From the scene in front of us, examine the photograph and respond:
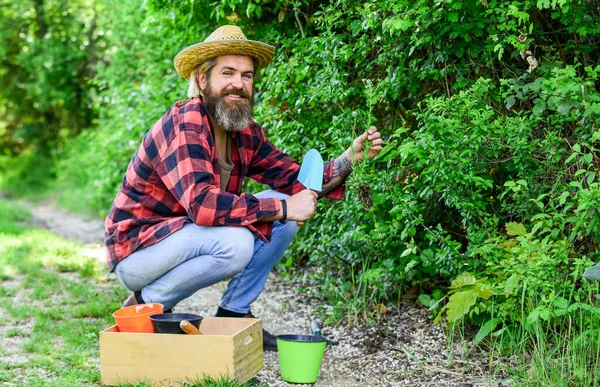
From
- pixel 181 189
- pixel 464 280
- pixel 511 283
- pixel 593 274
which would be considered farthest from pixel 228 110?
pixel 593 274

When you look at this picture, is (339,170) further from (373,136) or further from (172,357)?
(172,357)

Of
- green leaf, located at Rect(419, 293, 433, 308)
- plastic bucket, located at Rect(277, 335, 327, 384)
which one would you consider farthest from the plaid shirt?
green leaf, located at Rect(419, 293, 433, 308)

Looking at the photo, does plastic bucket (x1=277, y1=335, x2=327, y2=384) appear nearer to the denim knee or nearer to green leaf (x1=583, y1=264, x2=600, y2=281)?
the denim knee

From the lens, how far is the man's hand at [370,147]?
3188mm

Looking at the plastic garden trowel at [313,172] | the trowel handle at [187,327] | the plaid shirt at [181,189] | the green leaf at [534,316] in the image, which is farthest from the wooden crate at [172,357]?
the green leaf at [534,316]

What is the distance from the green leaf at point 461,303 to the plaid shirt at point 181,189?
31.3 inches

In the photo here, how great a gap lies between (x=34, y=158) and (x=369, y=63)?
44.6 ft

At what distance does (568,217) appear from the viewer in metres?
2.75

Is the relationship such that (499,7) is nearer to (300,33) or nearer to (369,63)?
(369,63)

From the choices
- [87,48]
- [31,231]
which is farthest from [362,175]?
[87,48]

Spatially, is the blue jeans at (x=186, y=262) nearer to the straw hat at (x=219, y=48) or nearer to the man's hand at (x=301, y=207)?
the man's hand at (x=301, y=207)

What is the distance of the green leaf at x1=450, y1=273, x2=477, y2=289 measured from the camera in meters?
2.91

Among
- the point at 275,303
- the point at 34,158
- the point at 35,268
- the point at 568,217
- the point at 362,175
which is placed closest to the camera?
the point at 568,217

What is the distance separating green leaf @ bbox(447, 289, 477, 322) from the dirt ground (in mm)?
175
